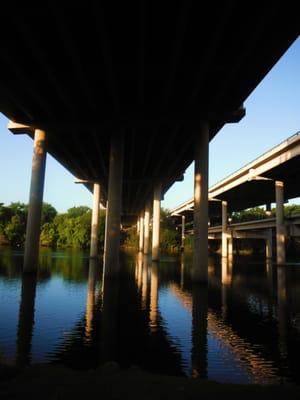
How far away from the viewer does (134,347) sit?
405 inches

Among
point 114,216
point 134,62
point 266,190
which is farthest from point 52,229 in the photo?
point 134,62

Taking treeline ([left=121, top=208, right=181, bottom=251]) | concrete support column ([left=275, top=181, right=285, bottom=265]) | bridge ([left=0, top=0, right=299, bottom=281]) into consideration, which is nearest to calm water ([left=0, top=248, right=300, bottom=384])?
bridge ([left=0, top=0, right=299, bottom=281])

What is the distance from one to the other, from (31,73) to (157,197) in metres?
36.6

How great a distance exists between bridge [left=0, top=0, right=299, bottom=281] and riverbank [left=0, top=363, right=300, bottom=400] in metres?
14.2

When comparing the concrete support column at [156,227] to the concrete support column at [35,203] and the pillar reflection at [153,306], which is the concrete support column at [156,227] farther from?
the pillar reflection at [153,306]

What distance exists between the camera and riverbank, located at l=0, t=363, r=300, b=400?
5.98 metres

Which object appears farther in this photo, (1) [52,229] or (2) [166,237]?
(1) [52,229]

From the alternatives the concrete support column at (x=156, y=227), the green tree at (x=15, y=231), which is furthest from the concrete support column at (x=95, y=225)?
the green tree at (x=15, y=231)

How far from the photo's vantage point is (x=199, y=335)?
12.0 m

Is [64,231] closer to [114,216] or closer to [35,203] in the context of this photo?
[35,203]

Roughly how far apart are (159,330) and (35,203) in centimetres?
2059

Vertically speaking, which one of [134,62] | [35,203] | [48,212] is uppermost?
[48,212]

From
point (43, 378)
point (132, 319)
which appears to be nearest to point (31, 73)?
A: point (132, 319)

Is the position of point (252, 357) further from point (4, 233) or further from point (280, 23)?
point (4, 233)
